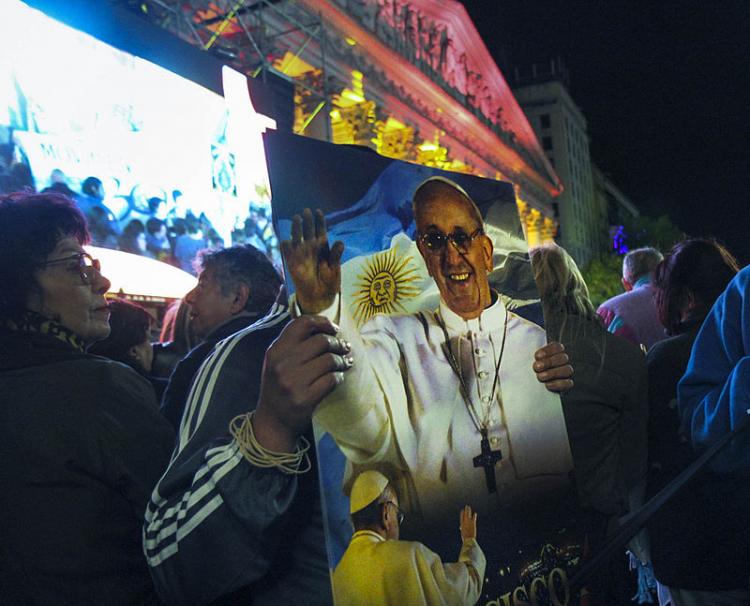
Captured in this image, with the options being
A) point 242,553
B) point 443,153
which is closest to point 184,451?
point 242,553

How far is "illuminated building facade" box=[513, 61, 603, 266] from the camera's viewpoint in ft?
202

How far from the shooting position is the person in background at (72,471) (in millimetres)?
1627

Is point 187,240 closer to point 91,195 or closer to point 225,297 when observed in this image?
point 91,195

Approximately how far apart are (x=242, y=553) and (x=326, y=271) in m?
0.56

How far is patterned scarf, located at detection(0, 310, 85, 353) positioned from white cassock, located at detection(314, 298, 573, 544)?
86cm

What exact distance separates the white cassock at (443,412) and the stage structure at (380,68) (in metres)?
2.91

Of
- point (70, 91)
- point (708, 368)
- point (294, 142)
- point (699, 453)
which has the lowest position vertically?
point (699, 453)

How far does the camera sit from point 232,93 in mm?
8016

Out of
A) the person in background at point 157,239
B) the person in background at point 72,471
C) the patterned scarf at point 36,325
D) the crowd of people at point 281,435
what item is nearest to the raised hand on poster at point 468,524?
the crowd of people at point 281,435

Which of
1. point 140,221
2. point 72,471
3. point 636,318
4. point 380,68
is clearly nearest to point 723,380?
point 636,318

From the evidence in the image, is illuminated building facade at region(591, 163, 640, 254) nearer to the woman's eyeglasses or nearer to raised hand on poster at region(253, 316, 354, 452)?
the woman's eyeglasses

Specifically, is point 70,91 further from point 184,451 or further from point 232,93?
point 184,451

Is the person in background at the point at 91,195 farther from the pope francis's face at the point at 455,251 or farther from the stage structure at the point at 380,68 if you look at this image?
the pope francis's face at the point at 455,251

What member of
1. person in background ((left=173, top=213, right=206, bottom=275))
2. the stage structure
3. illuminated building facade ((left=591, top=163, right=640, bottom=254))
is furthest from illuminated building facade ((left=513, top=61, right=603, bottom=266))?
person in background ((left=173, top=213, right=206, bottom=275))
